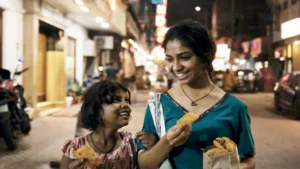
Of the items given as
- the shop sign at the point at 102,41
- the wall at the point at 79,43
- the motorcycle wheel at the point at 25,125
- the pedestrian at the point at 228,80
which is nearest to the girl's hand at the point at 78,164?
the motorcycle wheel at the point at 25,125

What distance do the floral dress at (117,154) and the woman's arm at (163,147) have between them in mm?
83

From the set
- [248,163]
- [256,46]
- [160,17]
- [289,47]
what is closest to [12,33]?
[248,163]

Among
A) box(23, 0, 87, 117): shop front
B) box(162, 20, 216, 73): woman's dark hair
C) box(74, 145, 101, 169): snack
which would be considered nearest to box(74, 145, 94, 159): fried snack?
box(74, 145, 101, 169): snack

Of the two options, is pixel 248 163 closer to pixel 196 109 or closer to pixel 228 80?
pixel 196 109

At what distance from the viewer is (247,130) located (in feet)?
6.86

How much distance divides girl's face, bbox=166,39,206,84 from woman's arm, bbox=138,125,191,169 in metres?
0.39

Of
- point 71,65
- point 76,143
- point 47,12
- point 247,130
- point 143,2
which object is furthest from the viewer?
point 143,2

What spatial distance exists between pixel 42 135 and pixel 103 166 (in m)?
7.67

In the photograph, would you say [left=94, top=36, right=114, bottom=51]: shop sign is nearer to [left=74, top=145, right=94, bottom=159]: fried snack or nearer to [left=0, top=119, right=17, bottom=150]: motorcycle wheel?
[left=0, top=119, right=17, bottom=150]: motorcycle wheel

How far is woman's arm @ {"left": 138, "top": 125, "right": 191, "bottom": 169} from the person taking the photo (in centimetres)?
178

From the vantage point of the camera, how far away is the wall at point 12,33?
10305 mm

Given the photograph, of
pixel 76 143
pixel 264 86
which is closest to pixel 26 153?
pixel 76 143

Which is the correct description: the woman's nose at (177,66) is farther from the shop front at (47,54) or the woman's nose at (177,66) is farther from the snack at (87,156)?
the shop front at (47,54)

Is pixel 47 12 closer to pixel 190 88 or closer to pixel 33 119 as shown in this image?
pixel 33 119
